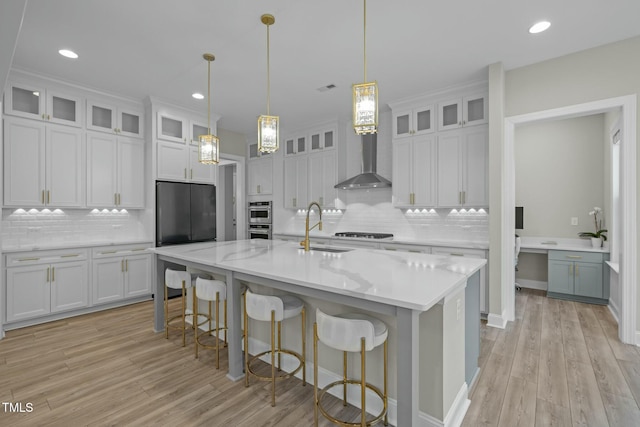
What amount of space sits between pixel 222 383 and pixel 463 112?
3980 mm

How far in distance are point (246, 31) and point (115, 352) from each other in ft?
10.4

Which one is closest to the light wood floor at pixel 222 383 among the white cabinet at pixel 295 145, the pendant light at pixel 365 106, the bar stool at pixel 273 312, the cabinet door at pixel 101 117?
the bar stool at pixel 273 312

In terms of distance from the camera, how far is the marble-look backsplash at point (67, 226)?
3723 mm

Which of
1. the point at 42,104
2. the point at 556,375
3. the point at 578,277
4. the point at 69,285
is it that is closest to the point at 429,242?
the point at 556,375

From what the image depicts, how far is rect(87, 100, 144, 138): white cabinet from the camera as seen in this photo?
4109 mm

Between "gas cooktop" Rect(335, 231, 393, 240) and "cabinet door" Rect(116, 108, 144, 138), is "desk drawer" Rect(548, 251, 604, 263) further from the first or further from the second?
"cabinet door" Rect(116, 108, 144, 138)

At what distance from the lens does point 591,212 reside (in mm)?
4512

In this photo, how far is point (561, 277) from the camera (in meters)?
4.34

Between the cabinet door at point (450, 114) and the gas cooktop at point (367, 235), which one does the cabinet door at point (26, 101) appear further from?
the cabinet door at point (450, 114)

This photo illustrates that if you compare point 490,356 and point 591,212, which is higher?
point 591,212

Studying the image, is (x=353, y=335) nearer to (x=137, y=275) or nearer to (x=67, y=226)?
(x=137, y=275)

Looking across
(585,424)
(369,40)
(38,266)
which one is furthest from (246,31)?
(585,424)

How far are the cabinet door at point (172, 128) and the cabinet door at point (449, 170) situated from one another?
12.5 feet

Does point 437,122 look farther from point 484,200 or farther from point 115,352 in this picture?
point 115,352
